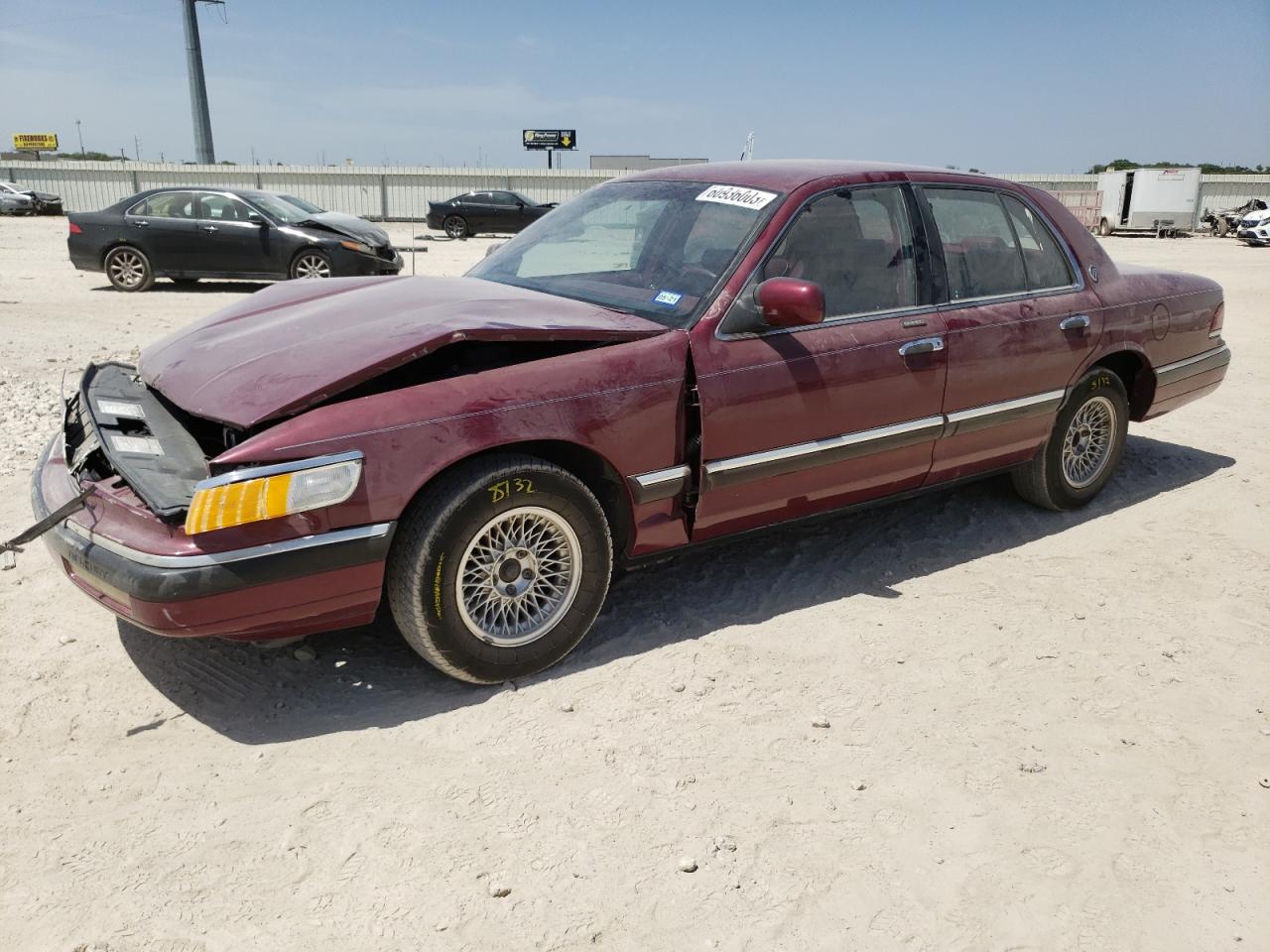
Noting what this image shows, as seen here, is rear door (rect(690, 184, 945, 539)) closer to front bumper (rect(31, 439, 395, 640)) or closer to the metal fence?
front bumper (rect(31, 439, 395, 640))

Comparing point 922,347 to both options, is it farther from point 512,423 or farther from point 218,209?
point 218,209

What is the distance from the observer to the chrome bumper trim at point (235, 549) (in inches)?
107

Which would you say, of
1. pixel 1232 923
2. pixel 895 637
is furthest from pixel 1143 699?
pixel 1232 923

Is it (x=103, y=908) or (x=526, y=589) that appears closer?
(x=103, y=908)

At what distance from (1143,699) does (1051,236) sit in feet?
7.82

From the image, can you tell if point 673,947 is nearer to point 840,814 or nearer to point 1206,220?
point 840,814

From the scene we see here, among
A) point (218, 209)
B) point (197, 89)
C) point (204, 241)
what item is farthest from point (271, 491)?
point (197, 89)

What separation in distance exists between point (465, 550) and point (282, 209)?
1194 cm

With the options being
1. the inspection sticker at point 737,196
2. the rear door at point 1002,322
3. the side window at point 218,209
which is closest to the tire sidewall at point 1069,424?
the rear door at point 1002,322

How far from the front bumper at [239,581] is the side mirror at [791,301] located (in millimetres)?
1528

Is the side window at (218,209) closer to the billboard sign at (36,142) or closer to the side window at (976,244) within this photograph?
the side window at (976,244)

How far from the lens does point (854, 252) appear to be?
158 inches

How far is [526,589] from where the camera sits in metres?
3.32

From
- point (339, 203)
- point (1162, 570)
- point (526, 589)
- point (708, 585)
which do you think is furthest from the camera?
point (339, 203)
